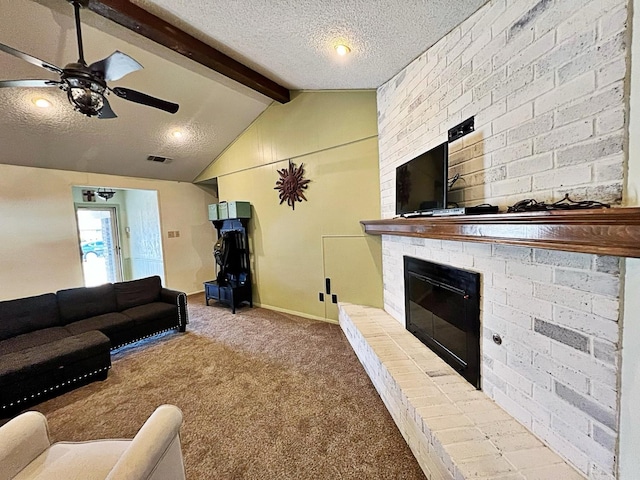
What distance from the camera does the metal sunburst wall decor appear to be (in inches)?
161

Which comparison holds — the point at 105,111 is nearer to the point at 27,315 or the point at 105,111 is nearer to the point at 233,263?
the point at 27,315

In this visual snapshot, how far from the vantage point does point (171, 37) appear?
99.3 inches

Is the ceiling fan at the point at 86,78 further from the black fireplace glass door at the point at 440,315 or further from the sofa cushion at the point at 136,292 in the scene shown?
the black fireplace glass door at the point at 440,315

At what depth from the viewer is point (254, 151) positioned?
185 inches

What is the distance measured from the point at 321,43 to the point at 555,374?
2781 millimetres

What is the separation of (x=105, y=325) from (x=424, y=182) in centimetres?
358

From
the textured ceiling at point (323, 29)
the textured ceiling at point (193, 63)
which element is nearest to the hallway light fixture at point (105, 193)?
the textured ceiling at point (193, 63)

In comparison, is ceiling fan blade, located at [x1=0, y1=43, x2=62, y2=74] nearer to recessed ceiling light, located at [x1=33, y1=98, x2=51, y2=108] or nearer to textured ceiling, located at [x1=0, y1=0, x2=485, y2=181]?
textured ceiling, located at [x1=0, y1=0, x2=485, y2=181]

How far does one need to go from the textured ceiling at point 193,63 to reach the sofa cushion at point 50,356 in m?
2.57

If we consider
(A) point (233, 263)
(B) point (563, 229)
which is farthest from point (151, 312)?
(B) point (563, 229)

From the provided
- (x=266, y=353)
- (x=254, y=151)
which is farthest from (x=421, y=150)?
(x=254, y=151)

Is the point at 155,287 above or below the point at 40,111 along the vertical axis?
below

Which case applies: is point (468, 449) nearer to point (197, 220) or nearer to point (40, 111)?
point (40, 111)

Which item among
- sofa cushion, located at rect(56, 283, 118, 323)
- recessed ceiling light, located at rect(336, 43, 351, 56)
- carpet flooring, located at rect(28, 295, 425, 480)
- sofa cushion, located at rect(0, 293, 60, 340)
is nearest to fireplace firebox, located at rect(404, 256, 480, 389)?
carpet flooring, located at rect(28, 295, 425, 480)
